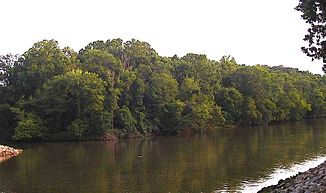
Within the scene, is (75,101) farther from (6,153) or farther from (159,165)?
(159,165)

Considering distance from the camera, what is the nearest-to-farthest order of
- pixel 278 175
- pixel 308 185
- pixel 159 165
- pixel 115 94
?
pixel 308 185 < pixel 278 175 < pixel 159 165 < pixel 115 94

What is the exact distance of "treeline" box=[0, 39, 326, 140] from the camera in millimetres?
64625

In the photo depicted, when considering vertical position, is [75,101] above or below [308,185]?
above

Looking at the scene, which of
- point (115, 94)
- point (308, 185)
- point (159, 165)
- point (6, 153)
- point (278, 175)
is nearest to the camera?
point (308, 185)

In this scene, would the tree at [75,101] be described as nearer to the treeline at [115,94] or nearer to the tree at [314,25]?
the treeline at [115,94]

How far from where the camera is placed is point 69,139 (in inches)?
2557

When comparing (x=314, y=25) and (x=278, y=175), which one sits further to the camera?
(x=278, y=175)

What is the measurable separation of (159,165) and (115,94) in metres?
27.6

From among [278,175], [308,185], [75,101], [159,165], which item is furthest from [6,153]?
[308,185]

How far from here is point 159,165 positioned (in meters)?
39.4

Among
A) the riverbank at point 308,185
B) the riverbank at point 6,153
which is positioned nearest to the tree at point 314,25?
the riverbank at point 308,185

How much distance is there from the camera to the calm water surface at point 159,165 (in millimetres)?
30836

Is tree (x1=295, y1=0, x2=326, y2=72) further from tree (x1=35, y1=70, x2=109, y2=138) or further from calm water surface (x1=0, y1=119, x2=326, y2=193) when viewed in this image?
tree (x1=35, y1=70, x2=109, y2=138)

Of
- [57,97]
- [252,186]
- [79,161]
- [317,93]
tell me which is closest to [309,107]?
[317,93]
